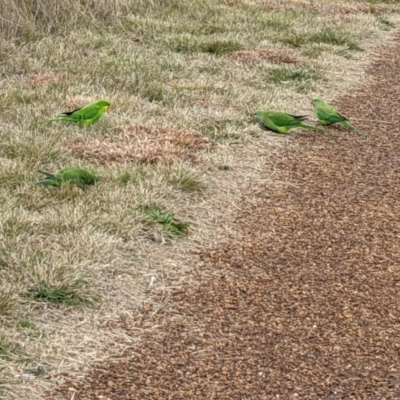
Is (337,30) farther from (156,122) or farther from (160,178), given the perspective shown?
(160,178)

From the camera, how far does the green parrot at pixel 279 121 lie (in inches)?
227

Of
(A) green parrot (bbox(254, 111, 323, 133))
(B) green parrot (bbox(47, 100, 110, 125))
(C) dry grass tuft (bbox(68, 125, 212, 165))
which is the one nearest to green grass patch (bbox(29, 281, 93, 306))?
(C) dry grass tuft (bbox(68, 125, 212, 165))

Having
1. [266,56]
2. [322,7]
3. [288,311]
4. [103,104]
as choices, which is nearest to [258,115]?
[103,104]

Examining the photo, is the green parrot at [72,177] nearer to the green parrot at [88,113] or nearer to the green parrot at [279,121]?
the green parrot at [88,113]

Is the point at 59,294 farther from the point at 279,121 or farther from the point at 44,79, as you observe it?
the point at 44,79

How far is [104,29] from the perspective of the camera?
810 centimetres

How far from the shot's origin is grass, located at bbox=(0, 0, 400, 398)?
3488 mm

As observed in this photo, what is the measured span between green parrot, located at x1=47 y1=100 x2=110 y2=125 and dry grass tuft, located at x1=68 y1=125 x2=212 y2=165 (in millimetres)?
Result: 167

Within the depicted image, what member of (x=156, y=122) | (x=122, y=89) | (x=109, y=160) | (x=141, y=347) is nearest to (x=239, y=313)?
(x=141, y=347)

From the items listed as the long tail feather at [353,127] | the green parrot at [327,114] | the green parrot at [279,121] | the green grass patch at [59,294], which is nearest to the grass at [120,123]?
the green grass patch at [59,294]

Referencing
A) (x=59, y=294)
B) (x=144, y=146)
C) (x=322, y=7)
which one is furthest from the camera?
(x=322, y=7)

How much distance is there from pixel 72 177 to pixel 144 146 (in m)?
0.68

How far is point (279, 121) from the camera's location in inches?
227

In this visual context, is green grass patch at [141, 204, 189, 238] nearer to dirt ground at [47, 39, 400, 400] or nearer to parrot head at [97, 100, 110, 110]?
dirt ground at [47, 39, 400, 400]
